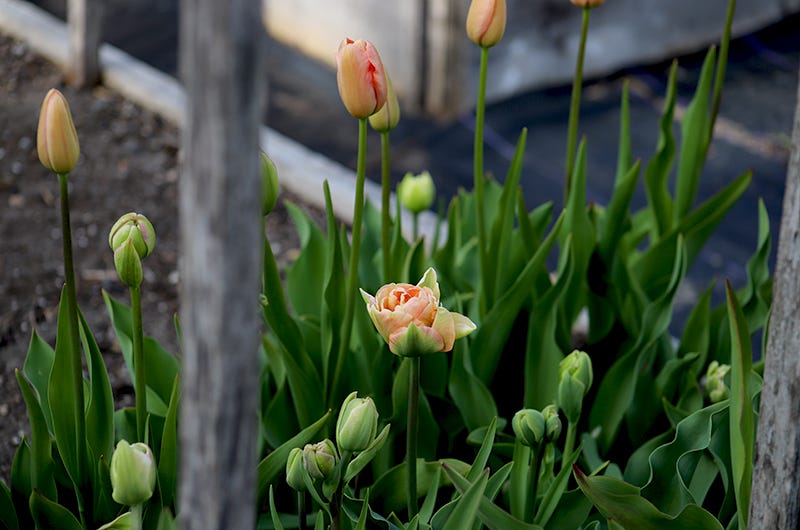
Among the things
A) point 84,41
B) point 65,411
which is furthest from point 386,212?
point 84,41

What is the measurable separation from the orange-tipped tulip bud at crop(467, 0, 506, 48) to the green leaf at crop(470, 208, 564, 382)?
289 mm

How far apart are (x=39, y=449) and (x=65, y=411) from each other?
0.18ft

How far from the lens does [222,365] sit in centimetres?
74

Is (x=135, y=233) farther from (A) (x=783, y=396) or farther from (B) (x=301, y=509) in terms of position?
(A) (x=783, y=396)

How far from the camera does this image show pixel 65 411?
4.43 ft

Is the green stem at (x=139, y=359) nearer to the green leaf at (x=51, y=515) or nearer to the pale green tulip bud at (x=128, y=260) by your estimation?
the pale green tulip bud at (x=128, y=260)

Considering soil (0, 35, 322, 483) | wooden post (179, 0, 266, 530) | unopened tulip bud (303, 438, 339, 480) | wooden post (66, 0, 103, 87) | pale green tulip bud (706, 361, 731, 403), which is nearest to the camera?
wooden post (179, 0, 266, 530)

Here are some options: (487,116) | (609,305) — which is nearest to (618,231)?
(609,305)

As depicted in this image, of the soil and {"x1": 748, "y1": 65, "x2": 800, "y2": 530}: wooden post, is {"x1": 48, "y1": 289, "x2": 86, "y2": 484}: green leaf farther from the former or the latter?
{"x1": 748, "y1": 65, "x2": 800, "y2": 530}: wooden post

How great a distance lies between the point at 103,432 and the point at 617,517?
63 centimetres

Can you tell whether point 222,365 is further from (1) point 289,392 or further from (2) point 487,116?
(2) point 487,116

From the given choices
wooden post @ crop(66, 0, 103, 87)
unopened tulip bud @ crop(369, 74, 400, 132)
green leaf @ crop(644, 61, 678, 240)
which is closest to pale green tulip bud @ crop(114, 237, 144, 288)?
unopened tulip bud @ crop(369, 74, 400, 132)

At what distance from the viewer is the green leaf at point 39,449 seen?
1308 mm

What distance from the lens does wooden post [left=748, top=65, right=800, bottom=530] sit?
1029 millimetres
